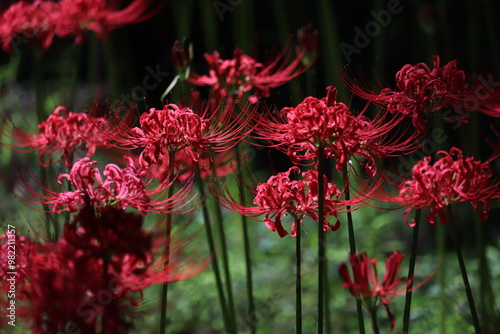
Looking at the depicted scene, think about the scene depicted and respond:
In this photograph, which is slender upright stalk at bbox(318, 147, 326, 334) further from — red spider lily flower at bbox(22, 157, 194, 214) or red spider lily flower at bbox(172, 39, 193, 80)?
red spider lily flower at bbox(172, 39, 193, 80)

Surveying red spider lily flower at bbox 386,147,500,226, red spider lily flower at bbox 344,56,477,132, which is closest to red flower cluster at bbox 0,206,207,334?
red spider lily flower at bbox 386,147,500,226

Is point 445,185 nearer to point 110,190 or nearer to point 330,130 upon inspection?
point 330,130

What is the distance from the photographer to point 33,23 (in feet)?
7.63

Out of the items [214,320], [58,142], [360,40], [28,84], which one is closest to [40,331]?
[58,142]

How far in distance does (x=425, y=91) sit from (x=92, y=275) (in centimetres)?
87

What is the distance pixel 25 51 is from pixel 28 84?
1.13ft

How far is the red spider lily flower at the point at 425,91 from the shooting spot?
1523 millimetres

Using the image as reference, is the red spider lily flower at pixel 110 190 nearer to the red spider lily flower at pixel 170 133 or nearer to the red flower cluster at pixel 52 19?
the red spider lily flower at pixel 170 133

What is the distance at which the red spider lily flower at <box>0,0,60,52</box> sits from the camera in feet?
7.63

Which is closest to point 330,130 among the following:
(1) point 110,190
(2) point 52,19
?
(1) point 110,190

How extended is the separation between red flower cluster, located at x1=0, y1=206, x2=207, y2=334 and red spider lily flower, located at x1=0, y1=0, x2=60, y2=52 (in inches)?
50.4

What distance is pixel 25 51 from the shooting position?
5.74m

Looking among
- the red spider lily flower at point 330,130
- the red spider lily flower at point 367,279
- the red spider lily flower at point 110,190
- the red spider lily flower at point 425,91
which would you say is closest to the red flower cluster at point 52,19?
the red spider lily flower at point 110,190

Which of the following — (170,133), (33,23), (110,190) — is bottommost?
(110,190)
